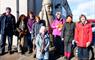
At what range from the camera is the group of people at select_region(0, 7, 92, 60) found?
11242 millimetres

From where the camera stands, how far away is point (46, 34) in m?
11.9

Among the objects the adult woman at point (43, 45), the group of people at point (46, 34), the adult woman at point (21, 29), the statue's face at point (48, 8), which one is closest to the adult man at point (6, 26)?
the group of people at point (46, 34)

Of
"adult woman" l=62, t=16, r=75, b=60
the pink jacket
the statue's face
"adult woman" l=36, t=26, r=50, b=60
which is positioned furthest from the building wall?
"adult woman" l=36, t=26, r=50, b=60

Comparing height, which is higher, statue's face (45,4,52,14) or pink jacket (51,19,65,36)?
statue's face (45,4,52,14)

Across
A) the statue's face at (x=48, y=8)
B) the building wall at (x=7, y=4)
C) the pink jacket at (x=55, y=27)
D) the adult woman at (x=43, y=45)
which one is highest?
the building wall at (x=7, y=4)

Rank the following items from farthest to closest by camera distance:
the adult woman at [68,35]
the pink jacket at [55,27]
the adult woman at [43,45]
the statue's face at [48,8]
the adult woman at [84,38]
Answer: the statue's face at [48,8] → the pink jacket at [55,27] → the adult woman at [68,35] → the adult woman at [43,45] → the adult woman at [84,38]

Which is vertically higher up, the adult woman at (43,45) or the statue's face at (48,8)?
the statue's face at (48,8)

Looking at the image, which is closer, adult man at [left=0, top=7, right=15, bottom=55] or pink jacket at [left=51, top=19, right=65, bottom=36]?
pink jacket at [left=51, top=19, right=65, bottom=36]

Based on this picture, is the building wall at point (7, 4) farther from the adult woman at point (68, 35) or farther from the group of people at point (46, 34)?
the adult woman at point (68, 35)

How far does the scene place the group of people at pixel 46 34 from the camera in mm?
11242

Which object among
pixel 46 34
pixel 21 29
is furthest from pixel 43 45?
pixel 21 29

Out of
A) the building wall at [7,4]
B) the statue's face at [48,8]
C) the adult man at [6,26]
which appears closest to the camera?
the adult man at [6,26]

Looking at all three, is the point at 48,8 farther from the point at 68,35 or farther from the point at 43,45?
the point at 43,45

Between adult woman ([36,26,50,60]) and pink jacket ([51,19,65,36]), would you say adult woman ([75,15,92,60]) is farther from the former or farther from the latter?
pink jacket ([51,19,65,36])
